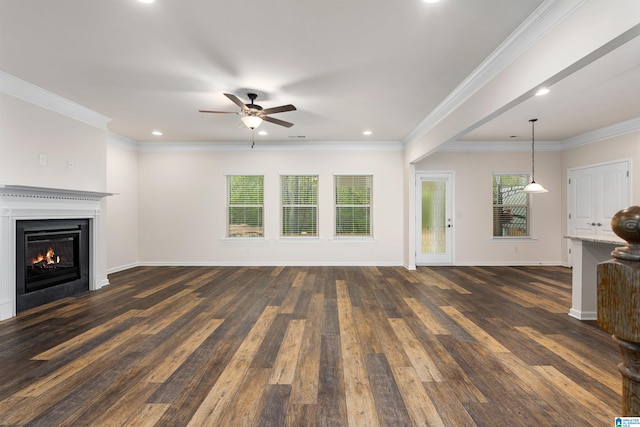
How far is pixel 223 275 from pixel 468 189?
5656 millimetres

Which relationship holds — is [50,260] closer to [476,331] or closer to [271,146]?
[271,146]

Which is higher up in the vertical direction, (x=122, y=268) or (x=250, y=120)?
(x=250, y=120)

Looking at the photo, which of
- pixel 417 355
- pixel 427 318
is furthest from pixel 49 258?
pixel 427 318

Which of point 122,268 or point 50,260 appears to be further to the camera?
point 122,268

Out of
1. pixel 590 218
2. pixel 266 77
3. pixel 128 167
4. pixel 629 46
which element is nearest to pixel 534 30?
pixel 629 46

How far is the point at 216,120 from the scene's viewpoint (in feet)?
18.0

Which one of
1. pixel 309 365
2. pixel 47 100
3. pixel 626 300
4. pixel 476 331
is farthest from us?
pixel 47 100

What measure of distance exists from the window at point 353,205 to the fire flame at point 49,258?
510 centimetres

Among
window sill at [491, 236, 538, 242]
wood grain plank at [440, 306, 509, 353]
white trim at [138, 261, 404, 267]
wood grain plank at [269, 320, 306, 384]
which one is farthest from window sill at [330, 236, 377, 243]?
wood grain plank at [269, 320, 306, 384]

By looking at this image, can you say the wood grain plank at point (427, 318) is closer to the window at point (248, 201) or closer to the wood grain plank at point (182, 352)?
the wood grain plank at point (182, 352)

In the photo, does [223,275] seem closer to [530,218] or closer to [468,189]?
[468,189]

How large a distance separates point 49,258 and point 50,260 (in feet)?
0.11

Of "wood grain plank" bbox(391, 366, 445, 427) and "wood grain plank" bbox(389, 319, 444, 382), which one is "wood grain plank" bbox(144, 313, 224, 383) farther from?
"wood grain plank" bbox(389, 319, 444, 382)

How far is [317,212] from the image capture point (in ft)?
24.1
